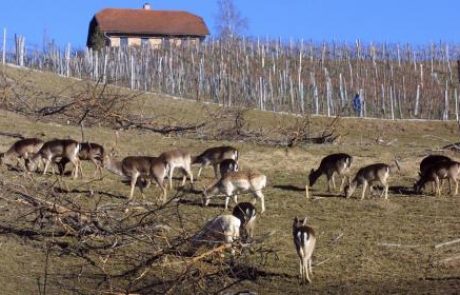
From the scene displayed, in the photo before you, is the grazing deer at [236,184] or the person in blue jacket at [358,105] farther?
the person in blue jacket at [358,105]

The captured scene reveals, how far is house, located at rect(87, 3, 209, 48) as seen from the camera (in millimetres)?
69750

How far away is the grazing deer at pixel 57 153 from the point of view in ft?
69.2

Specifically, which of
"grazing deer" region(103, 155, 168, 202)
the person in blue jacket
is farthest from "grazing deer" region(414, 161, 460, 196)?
the person in blue jacket

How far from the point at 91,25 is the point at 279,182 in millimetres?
53232

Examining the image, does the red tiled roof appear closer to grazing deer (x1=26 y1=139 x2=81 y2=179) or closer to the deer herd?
the deer herd

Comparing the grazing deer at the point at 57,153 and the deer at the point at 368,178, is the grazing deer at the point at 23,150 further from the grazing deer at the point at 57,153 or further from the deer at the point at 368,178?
the deer at the point at 368,178

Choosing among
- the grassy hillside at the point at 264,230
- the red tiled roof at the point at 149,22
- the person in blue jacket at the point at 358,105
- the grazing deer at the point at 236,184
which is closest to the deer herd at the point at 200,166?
the grazing deer at the point at 236,184

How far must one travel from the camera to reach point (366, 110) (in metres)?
47.2

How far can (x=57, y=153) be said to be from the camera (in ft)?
69.5

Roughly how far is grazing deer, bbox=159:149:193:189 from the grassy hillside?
68 centimetres

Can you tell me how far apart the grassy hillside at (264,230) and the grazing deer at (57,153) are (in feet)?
1.76

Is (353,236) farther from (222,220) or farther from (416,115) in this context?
(416,115)

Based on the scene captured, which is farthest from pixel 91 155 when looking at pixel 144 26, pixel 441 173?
pixel 144 26

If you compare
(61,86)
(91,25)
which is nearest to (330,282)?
(61,86)
